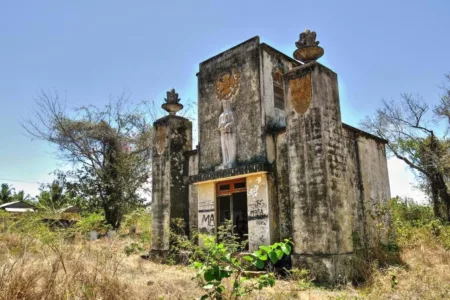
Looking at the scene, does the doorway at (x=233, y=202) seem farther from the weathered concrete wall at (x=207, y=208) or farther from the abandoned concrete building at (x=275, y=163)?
the weathered concrete wall at (x=207, y=208)

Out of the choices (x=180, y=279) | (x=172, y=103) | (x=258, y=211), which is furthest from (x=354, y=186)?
(x=172, y=103)

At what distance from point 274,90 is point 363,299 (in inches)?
247

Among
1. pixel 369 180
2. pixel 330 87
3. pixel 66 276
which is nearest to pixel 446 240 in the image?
pixel 369 180

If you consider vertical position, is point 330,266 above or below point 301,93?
below

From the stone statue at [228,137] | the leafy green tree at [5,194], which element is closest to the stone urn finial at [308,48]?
the stone statue at [228,137]

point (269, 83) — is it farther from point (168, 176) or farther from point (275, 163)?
point (168, 176)

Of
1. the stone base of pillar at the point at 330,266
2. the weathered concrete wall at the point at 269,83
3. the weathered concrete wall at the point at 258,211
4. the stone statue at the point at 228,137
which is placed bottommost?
the stone base of pillar at the point at 330,266

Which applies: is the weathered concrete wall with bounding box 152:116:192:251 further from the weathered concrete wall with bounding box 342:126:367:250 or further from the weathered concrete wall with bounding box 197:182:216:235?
the weathered concrete wall with bounding box 342:126:367:250

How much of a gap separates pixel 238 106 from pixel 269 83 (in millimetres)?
1093

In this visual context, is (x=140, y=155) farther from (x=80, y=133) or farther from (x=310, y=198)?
(x=310, y=198)

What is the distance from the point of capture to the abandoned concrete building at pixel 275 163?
7.76m

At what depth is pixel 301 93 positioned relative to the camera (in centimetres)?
845

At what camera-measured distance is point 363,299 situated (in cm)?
563

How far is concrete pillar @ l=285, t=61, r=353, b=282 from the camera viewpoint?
24.5 feet
